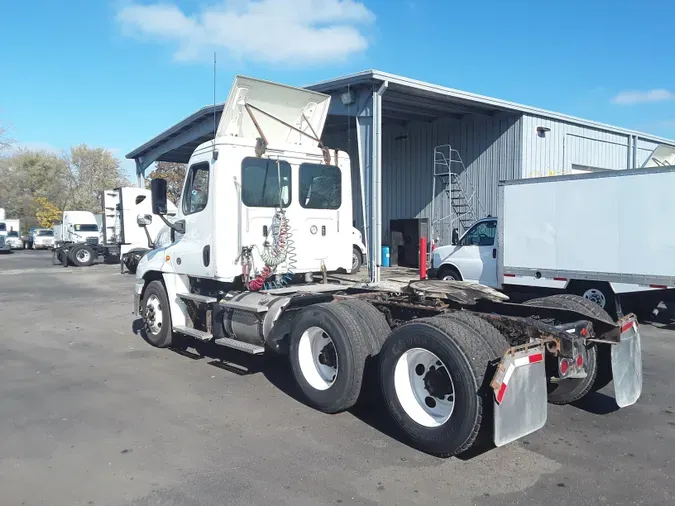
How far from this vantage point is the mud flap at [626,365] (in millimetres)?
4988

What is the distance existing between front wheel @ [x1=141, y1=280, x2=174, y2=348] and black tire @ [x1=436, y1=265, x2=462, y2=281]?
6.88 m

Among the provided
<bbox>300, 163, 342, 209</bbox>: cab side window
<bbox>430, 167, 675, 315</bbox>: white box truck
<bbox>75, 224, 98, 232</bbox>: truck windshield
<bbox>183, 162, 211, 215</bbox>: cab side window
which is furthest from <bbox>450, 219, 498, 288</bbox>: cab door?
<bbox>75, 224, 98, 232</bbox>: truck windshield

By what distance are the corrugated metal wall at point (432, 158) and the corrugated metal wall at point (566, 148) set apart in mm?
592

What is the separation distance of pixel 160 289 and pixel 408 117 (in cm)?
1498

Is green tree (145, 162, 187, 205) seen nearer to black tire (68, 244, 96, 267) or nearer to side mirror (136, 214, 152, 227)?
black tire (68, 244, 96, 267)

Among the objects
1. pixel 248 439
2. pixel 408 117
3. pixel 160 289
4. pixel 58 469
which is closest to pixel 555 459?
pixel 248 439

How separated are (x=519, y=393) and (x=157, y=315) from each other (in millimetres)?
5863

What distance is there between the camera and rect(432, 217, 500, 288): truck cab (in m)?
12.1

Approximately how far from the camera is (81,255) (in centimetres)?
2794

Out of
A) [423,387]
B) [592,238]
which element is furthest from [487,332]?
[592,238]

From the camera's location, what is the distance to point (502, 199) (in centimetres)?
1130

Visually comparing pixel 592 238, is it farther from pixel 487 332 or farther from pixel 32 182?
pixel 32 182

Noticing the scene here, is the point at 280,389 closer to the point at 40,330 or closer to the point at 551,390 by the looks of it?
the point at 551,390

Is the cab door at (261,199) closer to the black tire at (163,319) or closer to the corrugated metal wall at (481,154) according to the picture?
the black tire at (163,319)
